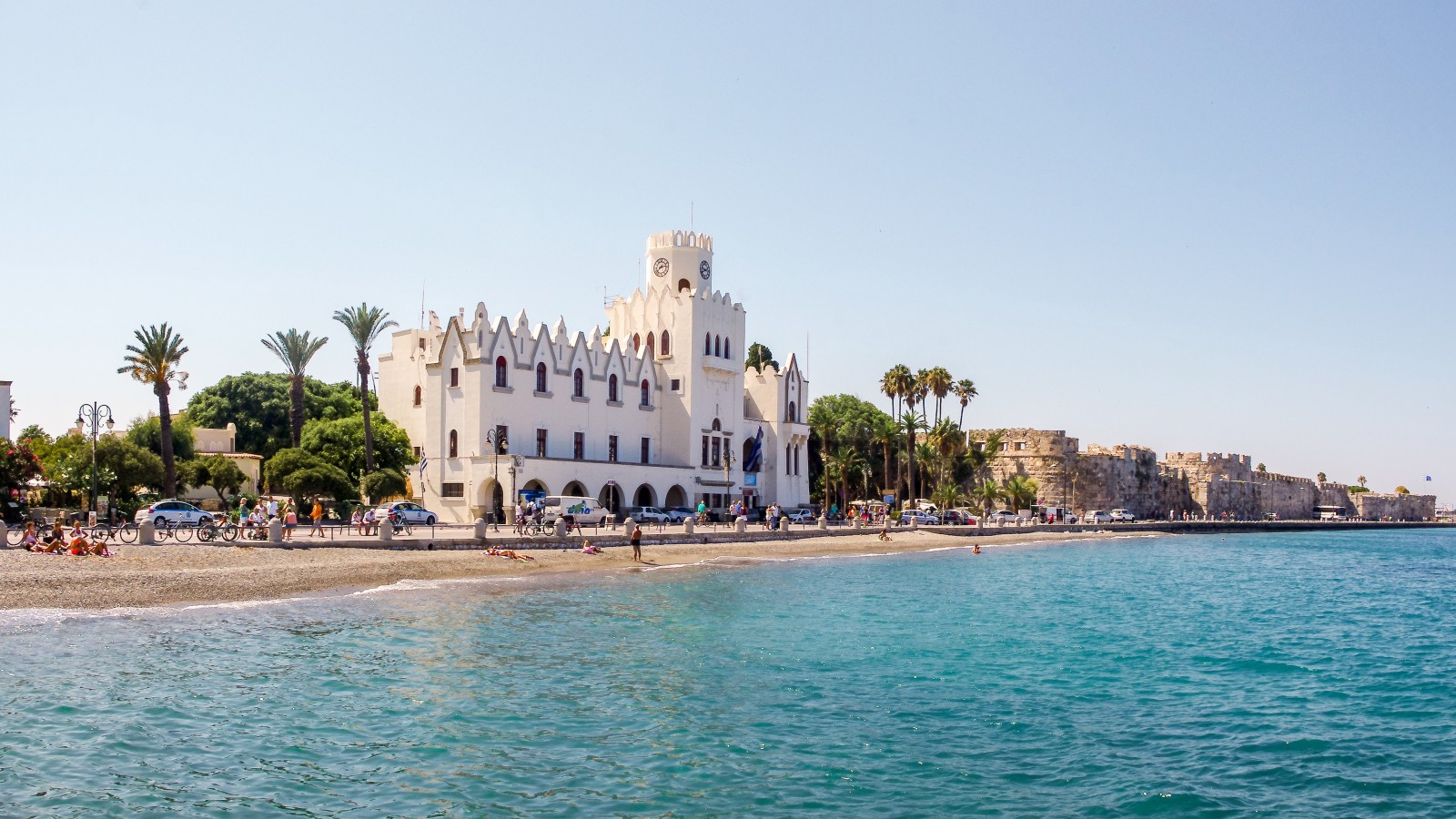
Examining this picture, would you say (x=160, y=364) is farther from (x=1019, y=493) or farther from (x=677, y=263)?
(x=1019, y=493)

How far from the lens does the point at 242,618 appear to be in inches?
945

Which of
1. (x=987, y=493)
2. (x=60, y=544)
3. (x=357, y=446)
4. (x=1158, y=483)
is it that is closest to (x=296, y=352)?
(x=357, y=446)

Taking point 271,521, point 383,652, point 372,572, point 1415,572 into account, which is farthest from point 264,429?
point 1415,572

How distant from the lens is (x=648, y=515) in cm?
6022

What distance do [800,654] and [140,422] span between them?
55702 millimetres

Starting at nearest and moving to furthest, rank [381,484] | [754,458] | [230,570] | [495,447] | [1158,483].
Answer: [230,570], [381,484], [495,447], [754,458], [1158,483]

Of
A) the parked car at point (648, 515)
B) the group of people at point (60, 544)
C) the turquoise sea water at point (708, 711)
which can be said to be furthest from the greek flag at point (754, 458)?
the group of people at point (60, 544)

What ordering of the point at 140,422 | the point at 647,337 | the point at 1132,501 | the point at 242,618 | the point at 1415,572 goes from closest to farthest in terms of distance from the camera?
1. the point at 242,618
2. the point at 1415,572
3. the point at 140,422
4. the point at 647,337
5. the point at 1132,501

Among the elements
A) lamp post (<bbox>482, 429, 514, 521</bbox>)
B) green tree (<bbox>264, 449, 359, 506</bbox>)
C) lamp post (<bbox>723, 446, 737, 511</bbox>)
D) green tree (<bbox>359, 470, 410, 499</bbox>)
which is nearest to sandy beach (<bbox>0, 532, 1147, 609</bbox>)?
lamp post (<bbox>482, 429, 514, 521</bbox>)

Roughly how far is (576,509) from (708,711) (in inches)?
1405

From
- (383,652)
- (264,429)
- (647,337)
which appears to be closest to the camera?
(383,652)

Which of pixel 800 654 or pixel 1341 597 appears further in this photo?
pixel 1341 597

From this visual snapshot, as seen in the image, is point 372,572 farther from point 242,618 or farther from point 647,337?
point 647,337

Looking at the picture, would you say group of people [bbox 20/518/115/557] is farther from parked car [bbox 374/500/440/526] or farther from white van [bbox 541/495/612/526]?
white van [bbox 541/495/612/526]
